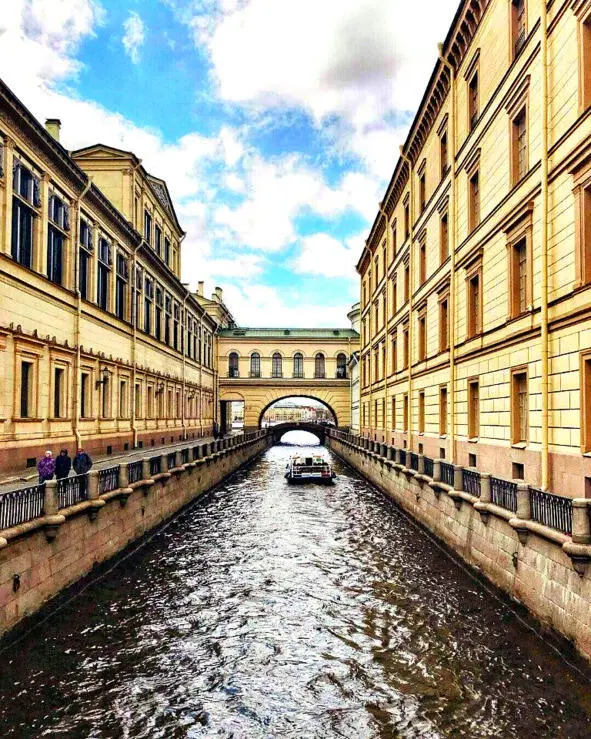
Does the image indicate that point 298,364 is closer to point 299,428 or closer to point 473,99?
point 299,428

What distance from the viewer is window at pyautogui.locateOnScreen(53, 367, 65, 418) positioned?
22562 millimetres

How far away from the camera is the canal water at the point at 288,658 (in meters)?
8.23

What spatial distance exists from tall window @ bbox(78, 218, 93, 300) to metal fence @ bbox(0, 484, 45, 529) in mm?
15317

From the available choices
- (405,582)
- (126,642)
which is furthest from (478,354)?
(126,642)

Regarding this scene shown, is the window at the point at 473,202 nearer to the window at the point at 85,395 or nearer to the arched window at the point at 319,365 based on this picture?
the window at the point at 85,395

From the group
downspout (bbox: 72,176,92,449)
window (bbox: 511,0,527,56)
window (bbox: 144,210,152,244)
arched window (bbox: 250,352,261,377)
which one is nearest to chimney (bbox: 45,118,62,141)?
downspout (bbox: 72,176,92,449)

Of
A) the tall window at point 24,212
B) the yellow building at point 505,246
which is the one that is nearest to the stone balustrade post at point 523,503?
the yellow building at point 505,246

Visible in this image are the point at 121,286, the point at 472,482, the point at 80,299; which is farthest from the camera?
the point at 121,286

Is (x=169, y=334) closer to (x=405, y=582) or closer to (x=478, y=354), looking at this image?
(x=478, y=354)

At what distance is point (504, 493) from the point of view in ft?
42.6

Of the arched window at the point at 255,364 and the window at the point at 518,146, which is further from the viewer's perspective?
the arched window at the point at 255,364

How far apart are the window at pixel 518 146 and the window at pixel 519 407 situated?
18.1ft

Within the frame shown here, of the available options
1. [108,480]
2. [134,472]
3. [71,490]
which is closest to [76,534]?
[71,490]

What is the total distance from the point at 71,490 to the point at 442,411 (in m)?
15.7
